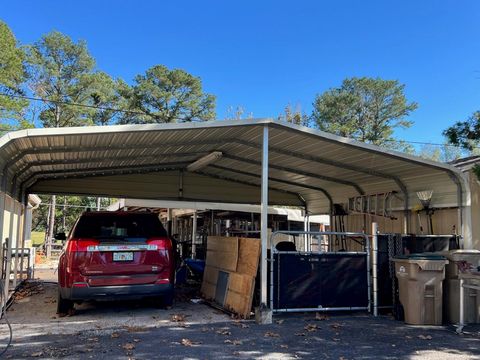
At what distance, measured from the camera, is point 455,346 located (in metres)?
5.95

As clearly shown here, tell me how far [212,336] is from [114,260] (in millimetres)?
2034

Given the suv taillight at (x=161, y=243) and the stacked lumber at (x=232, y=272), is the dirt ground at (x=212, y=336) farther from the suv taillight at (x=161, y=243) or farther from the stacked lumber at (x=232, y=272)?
the suv taillight at (x=161, y=243)

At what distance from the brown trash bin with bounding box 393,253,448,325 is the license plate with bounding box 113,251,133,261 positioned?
4.47 metres

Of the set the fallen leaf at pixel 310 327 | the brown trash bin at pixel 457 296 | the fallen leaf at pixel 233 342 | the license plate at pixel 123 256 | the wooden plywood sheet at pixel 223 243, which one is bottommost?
the fallen leaf at pixel 310 327

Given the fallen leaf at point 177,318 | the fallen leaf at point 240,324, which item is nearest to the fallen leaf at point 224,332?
the fallen leaf at point 240,324

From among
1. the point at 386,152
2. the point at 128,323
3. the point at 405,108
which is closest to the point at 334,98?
the point at 405,108

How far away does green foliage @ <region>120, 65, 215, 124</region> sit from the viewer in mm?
36750

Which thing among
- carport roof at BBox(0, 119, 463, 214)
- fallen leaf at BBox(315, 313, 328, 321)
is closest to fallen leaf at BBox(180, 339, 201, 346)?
fallen leaf at BBox(315, 313, 328, 321)

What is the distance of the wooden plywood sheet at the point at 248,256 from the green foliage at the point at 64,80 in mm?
27137

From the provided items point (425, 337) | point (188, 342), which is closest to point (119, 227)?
point (188, 342)

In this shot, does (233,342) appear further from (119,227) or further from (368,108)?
(368,108)

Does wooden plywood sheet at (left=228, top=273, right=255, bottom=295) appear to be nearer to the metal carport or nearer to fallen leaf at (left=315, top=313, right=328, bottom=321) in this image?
the metal carport

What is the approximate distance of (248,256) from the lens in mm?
7926

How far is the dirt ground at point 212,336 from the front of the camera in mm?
5391
